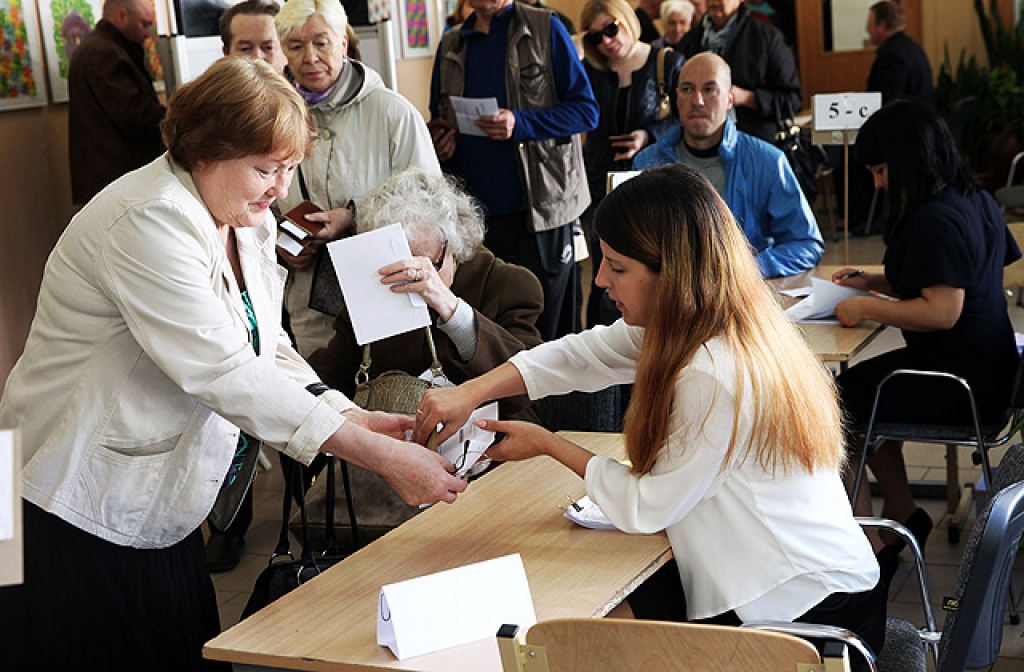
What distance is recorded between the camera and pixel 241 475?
2.49 metres

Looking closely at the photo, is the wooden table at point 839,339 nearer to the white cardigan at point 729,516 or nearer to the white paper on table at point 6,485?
the white cardigan at point 729,516

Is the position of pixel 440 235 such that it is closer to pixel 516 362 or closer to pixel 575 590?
pixel 516 362

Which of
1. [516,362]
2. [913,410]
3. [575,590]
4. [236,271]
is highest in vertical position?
[236,271]

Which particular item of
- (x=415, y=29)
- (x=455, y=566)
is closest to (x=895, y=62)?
(x=415, y=29)

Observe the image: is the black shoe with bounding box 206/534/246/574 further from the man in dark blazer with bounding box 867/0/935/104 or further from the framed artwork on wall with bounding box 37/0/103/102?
the man in dark blazer with bounding box 867/0/935/104

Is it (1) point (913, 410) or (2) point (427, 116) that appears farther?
(2) point (427, 116)

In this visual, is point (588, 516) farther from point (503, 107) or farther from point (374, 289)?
point (503, 107)

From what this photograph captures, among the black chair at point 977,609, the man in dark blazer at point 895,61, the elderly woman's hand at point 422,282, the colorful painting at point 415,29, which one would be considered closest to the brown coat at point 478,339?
the elderly woman's hand at point 422,282

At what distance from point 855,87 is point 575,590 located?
10.6 meters

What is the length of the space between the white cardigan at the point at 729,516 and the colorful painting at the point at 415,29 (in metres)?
6.48

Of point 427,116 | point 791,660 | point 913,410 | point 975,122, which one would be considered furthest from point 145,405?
point 975,122

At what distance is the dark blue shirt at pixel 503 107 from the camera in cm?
470

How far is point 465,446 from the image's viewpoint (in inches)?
102

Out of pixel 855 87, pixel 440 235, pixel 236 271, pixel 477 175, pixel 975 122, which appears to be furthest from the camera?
pixel 855 87
